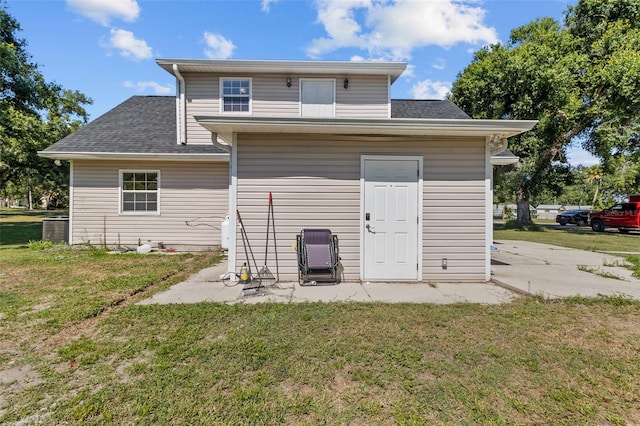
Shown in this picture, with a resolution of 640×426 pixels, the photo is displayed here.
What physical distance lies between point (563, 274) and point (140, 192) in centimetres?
1051

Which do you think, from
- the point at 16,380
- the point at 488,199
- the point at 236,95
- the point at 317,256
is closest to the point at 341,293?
the point at 317,256

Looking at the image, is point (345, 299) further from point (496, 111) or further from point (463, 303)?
point (496, 111)

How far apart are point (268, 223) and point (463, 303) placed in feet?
10.8

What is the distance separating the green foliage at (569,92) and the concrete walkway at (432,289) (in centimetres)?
1134

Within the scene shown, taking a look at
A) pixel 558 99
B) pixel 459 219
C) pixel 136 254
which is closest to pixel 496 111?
pixel 558 99

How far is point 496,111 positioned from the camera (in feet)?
52.4

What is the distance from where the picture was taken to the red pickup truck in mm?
15375

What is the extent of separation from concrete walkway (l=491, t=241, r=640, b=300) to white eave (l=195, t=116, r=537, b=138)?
8.47 ft

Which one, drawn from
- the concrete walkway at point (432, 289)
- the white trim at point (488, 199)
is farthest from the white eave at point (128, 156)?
the white trim at point (488, 199)

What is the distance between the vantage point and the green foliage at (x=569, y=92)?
13.8m

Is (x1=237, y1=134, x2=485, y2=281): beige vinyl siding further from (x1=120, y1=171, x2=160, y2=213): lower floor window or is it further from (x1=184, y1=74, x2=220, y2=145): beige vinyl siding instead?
(x1=120, y1=171, x2=160, y2=213): lower floor window

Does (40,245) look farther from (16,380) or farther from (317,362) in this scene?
(317,362)

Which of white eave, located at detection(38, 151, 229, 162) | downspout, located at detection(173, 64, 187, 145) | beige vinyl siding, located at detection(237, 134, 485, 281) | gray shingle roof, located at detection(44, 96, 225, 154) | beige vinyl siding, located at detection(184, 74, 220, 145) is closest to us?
beige vinyl siding, located at detection(237, 134, 485, 281)

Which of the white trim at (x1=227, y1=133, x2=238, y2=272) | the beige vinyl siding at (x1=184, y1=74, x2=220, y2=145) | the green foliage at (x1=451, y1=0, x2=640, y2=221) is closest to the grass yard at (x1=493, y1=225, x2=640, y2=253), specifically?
the green foliage at (x1=451, y1=0, x2=640, y2=221)
